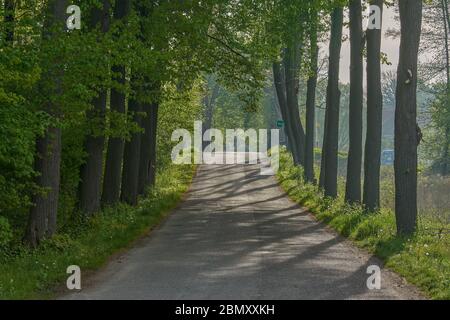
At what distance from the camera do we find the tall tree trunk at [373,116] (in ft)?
74.9

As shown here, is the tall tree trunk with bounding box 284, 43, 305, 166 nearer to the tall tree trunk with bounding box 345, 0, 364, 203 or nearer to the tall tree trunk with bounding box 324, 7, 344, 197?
the tall tree trunk with bounding box 324, 7, 344, 197

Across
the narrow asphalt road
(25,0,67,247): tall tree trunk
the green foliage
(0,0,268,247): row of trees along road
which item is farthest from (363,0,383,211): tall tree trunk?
the green foliage

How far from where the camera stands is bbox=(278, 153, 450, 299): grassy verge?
12758 mm

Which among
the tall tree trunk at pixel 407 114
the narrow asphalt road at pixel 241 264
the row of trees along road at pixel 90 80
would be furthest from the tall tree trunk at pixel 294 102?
the tall tree trunk at pixel 407 114

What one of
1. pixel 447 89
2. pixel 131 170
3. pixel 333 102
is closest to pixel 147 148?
pixel 131 170

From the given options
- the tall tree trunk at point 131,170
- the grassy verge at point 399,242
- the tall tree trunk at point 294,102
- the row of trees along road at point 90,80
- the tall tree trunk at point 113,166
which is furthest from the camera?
the tall tree trunk at point 294,102

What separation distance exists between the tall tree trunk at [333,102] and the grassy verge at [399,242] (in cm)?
116

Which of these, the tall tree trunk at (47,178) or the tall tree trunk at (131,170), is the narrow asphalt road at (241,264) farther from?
the tall tree trunk at (47,178)

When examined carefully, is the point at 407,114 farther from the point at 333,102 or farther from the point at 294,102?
the point at 294,102

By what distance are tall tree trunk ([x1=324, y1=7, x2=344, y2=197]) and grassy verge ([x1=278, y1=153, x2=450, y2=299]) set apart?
3.80 ft

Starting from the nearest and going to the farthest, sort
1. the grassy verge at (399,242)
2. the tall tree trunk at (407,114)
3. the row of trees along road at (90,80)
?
the grassy verge at (399,242), the row of trees along road at (90,80), the tall tree trunk at (407,114)

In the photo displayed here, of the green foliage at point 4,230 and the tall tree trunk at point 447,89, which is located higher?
the tall tree trunk at point 447,89
